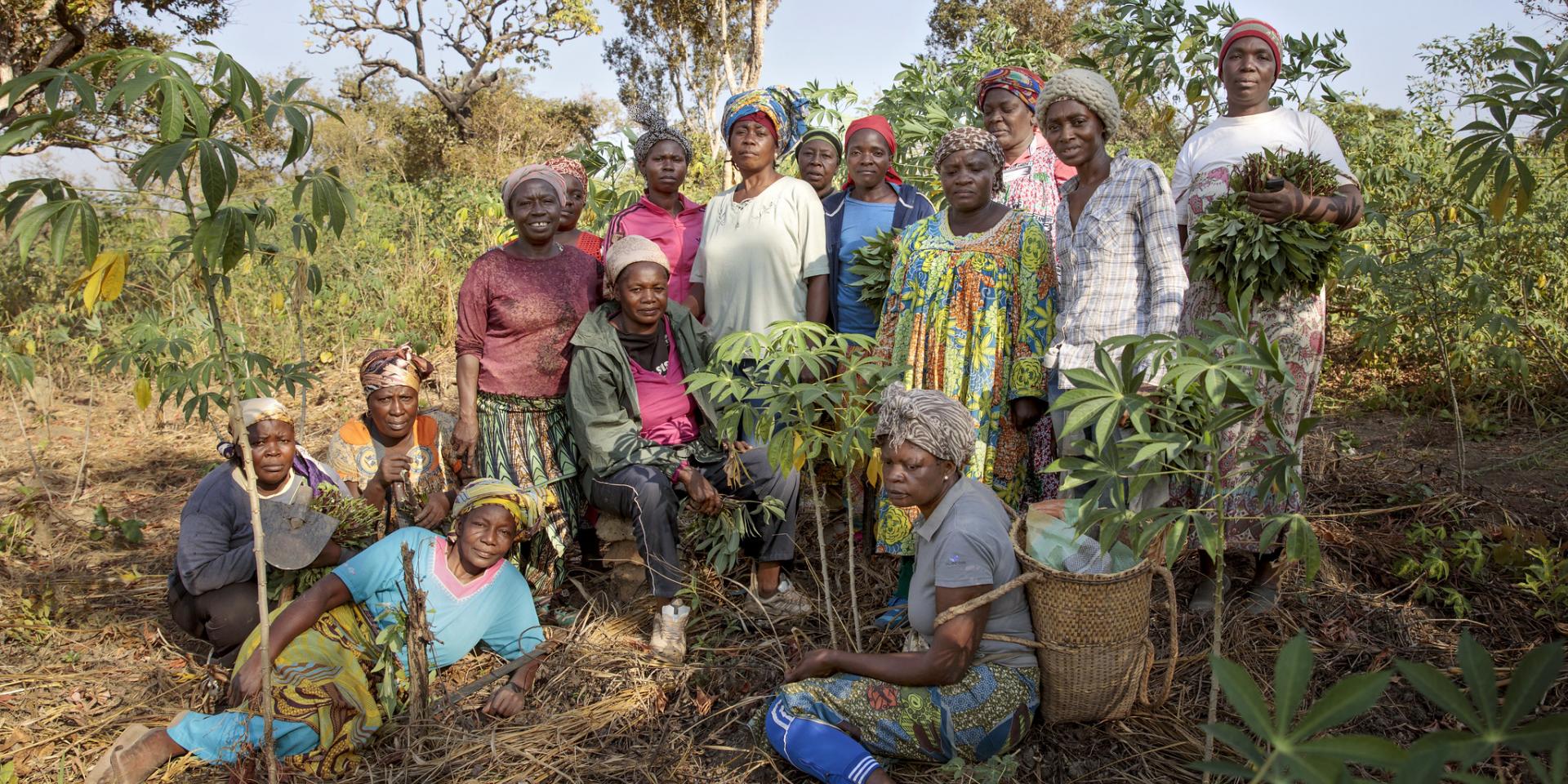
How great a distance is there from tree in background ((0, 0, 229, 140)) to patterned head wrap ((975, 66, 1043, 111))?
306 inches

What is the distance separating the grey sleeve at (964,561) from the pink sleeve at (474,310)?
2003mm

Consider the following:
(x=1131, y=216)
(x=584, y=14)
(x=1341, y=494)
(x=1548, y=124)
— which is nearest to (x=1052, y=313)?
(x=1131, y=216)

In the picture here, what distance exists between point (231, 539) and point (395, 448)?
2.09ft

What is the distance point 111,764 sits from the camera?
2564 mm

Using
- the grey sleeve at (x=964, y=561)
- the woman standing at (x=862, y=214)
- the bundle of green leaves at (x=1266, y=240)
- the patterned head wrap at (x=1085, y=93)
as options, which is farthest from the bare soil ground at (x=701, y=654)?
the patterned head wrap at (x=1085, y=93)

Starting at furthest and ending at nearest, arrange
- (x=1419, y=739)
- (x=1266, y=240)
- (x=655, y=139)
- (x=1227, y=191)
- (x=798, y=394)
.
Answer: (x=655, y=139) < (x=1227, y=191) < (x=1266, y=240) < (x=798, y=394) < (x=1419, y=739)

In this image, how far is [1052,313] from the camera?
3111 mm

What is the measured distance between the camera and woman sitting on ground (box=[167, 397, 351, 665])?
312 centimetres

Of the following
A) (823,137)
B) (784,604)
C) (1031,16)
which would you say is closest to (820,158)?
(823,137)

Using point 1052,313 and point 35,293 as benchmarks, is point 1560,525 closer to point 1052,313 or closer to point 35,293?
point 1052,313

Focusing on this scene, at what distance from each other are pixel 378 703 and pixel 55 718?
3.48 ft

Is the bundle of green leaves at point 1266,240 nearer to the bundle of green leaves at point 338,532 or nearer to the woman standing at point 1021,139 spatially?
the woman standing at point 1021,139

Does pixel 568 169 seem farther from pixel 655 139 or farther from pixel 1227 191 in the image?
pixel 1227 191

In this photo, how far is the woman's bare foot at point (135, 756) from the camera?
2561mm
